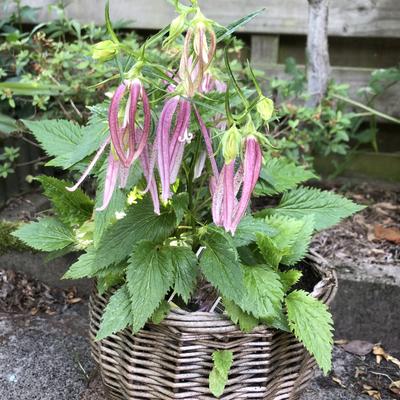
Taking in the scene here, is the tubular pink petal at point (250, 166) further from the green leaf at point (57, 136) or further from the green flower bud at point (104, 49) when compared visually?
the green leaf at point (57, 136)

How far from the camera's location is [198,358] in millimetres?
1188

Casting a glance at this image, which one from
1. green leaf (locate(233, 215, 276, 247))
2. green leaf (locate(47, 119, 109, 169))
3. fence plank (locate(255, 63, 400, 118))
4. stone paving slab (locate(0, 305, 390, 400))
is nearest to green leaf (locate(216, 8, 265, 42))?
green leaf (locate(47, 119, 109, 169))

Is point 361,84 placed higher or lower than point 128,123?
lower

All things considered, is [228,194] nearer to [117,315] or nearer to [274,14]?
[117,315]

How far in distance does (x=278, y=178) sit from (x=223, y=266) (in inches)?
16.2

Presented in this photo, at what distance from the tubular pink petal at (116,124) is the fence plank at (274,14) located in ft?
5.64

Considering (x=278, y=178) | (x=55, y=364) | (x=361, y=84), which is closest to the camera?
(x=278, y=178)

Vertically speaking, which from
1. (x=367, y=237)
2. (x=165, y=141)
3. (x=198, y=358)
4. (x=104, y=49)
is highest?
(x=104, y=49)

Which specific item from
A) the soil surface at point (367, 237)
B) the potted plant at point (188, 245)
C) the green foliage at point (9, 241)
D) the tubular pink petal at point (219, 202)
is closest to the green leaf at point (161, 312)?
the potted plant at point (188, 245)

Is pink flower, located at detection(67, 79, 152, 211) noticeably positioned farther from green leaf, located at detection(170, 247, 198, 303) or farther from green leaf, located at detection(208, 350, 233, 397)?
green leaf, located at detection(208, 350, 233, 397)

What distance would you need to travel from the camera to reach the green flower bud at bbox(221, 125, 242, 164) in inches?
38.4

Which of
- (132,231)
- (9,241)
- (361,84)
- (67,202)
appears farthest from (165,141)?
(361,84)

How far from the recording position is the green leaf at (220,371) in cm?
115

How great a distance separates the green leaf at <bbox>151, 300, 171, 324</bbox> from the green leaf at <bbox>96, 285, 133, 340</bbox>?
5cm
